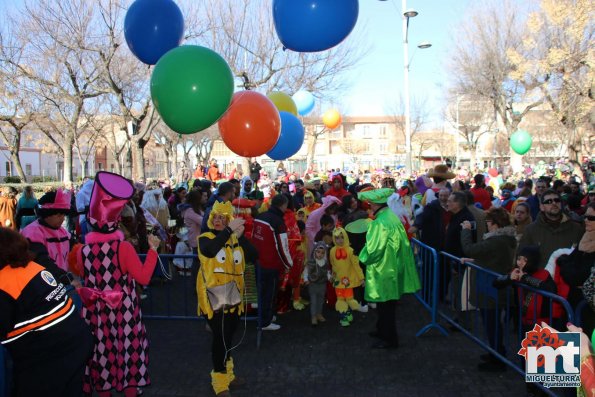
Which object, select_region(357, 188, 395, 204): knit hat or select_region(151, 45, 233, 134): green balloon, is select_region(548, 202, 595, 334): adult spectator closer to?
select_region(357, 188, 395, 204): knit hat

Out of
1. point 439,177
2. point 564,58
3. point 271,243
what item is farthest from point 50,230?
point 564,58

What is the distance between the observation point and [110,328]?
12.3 ft

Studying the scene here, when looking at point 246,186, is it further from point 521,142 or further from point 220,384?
point 521,142

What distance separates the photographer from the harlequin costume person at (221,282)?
Result: 4.11 meters

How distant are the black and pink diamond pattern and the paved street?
781 millimetres

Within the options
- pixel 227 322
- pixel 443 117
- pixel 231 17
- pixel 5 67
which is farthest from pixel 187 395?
pixel 443 117

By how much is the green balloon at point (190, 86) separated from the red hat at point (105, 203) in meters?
1.57

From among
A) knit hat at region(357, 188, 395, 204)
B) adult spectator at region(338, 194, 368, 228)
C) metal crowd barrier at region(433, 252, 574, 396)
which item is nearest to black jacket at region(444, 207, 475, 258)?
metal crowd barrier at region(433, 252, 574, 396)

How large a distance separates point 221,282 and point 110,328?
3.12 ft

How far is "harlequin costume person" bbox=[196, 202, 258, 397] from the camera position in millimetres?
4109

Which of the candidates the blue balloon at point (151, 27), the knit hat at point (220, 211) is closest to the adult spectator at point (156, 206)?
the blue balloon at point (151, 27)

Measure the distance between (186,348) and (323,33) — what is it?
12.8ft

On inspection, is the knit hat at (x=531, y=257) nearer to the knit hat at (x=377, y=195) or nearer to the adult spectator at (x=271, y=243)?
the knit hat at (x=377, y=195)

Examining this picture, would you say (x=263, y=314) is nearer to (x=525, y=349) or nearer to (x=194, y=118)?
(x=194, y=118)
